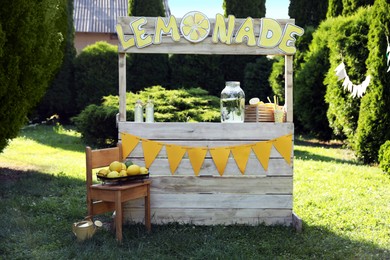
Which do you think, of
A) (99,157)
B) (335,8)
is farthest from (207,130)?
(335,8)

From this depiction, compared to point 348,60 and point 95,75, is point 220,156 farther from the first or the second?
point 95,75

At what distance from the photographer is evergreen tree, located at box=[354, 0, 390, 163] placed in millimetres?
8938

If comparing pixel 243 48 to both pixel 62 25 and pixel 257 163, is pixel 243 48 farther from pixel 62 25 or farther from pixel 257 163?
pixel 62 25

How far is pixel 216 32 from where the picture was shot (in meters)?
5.20

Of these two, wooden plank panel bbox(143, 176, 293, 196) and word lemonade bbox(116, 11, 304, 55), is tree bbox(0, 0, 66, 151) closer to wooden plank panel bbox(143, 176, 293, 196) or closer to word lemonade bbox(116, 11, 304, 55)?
word lemonade bbox(116, 11, 304, 55)

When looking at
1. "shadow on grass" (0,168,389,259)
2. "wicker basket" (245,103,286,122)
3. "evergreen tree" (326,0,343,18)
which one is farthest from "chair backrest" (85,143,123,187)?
"evergreen tree" (326,0,343,18)

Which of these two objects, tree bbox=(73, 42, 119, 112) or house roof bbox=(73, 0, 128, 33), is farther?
house roof bbox=(73, 0, 128, 33)

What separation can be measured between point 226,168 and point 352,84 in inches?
213

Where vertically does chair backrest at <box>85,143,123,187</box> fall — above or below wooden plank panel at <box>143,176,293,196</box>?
above

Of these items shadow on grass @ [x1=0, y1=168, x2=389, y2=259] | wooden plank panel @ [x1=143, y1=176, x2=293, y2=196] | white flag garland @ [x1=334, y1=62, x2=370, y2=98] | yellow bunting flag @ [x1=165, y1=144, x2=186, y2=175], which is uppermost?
white flag garland @ [x1=334, y1=62, x2=370, y2=98]

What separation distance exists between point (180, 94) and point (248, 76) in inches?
166

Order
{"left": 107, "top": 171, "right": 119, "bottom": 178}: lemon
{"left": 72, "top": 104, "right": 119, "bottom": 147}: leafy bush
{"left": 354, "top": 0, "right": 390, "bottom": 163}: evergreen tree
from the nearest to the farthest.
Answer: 1. {"left": 107, "top": 171, "right": 119, "bottom": 178}: lemon
2. {"left": 354, "top": 0, "right": 390, "bottom": 163}: evergreen tree
3. {"left": 72, "top": 104, "right": 119, "bottom": 147}: leafy bush

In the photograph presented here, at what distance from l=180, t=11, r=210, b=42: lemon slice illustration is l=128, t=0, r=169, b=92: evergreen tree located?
985 centimetres

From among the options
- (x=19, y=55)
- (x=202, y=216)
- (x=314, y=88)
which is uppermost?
(x=19, y=55)
